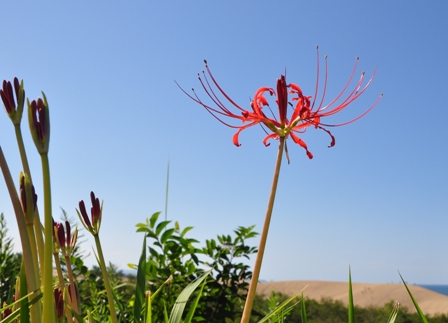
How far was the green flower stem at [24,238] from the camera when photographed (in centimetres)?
83

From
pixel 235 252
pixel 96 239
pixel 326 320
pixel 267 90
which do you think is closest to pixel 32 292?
pixel 96 239

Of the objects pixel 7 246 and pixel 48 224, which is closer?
pixel 48 224

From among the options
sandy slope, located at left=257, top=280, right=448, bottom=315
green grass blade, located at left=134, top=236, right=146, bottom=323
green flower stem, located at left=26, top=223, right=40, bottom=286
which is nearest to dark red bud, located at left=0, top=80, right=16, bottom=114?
green flower stem, located at left=26, top=223, right=40, bottom=286

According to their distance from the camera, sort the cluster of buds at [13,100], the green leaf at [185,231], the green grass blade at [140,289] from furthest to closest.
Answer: the green leaf at [185,231], the green grass blade at [140,289], the cluster of buds at [13,100]

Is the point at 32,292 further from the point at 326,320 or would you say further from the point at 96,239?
the point at 326,320

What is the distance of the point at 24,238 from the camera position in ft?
2.71

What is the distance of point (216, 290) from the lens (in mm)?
2736

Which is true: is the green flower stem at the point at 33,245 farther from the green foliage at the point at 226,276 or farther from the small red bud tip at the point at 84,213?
the green foliage at the point at 226,276

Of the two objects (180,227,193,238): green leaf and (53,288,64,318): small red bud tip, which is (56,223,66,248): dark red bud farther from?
(180,227,193,238): green leaf

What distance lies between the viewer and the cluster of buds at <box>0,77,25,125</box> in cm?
92

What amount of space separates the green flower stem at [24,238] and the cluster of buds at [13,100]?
91 millimetres

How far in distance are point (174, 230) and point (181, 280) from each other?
0.93 ft

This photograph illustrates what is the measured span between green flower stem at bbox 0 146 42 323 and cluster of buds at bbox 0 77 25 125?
0.09m

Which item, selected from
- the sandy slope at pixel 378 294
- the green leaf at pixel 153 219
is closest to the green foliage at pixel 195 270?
the green leaf at pixel 153 219
